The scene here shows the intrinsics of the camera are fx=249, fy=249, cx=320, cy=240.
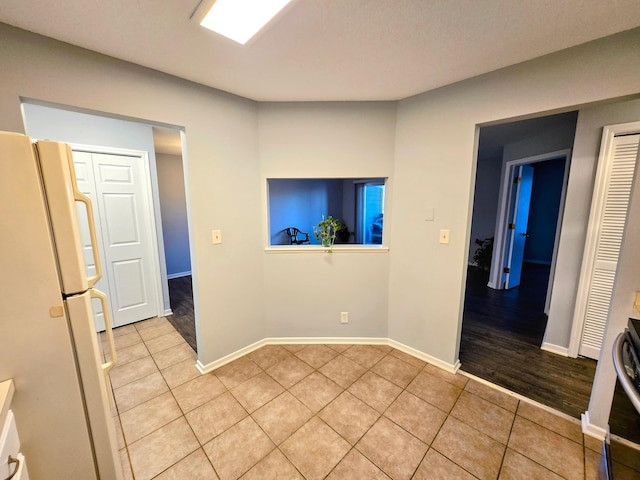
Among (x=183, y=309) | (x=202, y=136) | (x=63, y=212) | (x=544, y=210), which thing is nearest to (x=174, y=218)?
(x=183, y=309)

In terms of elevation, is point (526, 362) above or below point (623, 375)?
below

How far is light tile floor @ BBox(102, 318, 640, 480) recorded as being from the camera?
1.44 m

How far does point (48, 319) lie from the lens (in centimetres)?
89

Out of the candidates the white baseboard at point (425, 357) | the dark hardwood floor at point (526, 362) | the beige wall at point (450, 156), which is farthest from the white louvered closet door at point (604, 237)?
the white baseboard at point (425, 357)

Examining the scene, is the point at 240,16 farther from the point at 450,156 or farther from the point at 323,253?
the point at 323,253

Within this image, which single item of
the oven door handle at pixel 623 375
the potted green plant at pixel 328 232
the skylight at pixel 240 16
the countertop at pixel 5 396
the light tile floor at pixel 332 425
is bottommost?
the light tile floor at pixel 332 425

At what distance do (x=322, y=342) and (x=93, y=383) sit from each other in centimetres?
200

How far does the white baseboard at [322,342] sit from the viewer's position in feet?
7.54

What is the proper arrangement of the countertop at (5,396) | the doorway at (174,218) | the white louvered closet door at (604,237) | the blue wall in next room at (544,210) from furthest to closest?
the blue wall in next room at (544,210), the doorway at (174,218), the white louvered closet door at (604,237), the countertop at (5,396)

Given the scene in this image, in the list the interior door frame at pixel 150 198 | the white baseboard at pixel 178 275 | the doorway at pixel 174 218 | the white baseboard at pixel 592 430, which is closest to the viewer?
the white baseboard at pixel 592 430

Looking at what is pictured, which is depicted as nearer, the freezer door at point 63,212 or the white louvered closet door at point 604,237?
the freezer door at point 63,212

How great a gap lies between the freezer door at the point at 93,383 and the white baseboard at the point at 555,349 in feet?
11.6

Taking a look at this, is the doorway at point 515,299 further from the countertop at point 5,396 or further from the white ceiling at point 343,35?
the countertop at point 5,396

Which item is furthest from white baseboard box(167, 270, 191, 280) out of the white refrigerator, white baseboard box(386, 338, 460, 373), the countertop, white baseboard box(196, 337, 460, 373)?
the countertop
